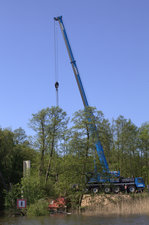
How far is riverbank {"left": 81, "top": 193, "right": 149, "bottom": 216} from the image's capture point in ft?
84.3

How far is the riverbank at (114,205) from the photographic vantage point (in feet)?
84.3

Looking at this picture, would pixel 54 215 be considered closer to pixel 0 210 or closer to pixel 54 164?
pixel 54 164

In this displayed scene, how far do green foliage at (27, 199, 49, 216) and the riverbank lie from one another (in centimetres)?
339

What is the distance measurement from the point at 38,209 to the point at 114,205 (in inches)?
263

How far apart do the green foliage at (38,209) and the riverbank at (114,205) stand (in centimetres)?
339

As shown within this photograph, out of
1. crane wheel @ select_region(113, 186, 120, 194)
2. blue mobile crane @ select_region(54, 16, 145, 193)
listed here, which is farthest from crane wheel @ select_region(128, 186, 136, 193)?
crane wheel @ select_region(113, 186, 120, 194)

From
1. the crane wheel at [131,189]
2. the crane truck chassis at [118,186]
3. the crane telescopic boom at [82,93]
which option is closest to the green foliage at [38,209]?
the crane truck chassis at [118,186]

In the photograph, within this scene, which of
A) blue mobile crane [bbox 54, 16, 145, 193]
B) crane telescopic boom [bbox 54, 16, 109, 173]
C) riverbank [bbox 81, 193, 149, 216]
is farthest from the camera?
crane telescopic boom [bbox 54, 16, 109, 173]

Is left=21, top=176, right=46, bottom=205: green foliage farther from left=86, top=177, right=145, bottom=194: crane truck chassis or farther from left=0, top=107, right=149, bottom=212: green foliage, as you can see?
left=86, top=177, right=145, bottom=194: crane truck chassis

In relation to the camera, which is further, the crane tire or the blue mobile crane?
the crane tire

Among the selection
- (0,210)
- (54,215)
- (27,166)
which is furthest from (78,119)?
(0,210)

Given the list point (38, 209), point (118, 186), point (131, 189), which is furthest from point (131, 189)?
point (38, 209)

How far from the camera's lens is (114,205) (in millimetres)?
27672

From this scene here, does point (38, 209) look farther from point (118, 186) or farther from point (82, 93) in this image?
point (82, 93)
